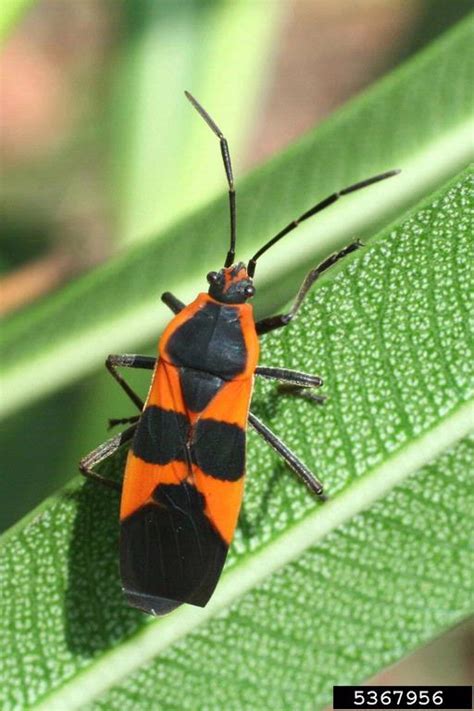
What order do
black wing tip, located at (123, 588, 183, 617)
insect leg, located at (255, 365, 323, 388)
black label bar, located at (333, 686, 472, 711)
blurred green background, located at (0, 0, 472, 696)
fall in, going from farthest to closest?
blurred green background, located at (0, 0, 472, 696) → black label bar, located at (333, 686, 472, 711) → insect leg, located at (255, 365, 323, 388) → black wing tip, located at (123, 588, 183, 617)

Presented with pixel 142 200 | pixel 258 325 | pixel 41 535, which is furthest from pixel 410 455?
pixel 142 200

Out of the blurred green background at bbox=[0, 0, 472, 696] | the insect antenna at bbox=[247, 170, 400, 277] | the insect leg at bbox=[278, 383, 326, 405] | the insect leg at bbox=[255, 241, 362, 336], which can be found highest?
the blurred green background at bbox=[0, 0, 472, 696]

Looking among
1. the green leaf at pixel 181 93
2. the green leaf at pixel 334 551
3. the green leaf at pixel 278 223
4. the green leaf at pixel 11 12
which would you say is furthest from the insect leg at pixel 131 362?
the green leaf at pixel 181 93

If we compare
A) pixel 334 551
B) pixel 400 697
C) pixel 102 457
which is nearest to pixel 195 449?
pixel 102 457

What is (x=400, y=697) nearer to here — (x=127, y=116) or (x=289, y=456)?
(x=289, y=456)

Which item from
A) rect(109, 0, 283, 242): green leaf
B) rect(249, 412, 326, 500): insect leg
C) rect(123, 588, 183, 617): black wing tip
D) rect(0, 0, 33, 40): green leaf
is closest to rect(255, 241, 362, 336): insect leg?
rect(249, 412, 326, 500): insect leg

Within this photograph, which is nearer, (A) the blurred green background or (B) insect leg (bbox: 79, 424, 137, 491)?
(B) insect leg (bbox: 79, 424, 137, 491)

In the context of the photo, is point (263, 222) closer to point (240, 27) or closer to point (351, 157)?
point (351, 157)

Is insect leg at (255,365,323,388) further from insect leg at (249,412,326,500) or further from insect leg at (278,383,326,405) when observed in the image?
insect leg at (249,412,326,500)

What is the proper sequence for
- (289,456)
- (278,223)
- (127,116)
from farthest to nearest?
(127,116)
(278,223)
(289,456)
